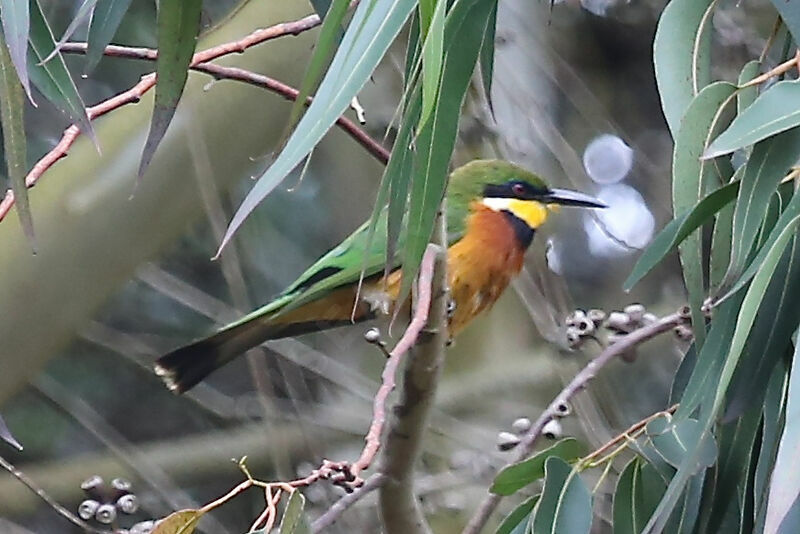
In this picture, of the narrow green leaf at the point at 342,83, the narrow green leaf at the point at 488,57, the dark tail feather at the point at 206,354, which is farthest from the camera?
the dark tail feather at the point at 206,354

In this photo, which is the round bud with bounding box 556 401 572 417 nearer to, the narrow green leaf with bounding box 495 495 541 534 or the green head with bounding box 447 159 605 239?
the narrow green leaf with bounding box 495 495 541 534

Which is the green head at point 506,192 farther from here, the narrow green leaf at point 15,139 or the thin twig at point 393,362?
the narrow green leaf at point 15,139

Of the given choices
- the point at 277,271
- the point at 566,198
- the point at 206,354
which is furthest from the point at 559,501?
the point at 277,271

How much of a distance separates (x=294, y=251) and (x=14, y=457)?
0.83 metres

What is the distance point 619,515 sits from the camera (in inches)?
50.2

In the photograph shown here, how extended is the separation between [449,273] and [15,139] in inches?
52.5

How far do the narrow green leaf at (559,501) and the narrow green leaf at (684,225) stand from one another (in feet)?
0.60

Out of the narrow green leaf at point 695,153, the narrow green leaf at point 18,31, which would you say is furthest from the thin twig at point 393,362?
the narrow green leaf at point 18,31

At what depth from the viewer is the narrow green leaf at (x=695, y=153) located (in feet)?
3.59

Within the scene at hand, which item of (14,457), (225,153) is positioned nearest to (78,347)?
(14,457)

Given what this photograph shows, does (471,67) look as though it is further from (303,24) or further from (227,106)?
(227,106)

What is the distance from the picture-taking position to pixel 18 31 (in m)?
0.99

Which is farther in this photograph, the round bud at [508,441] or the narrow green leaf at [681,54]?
the round bud at [508,441]

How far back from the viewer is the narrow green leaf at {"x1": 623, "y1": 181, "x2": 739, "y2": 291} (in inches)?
42.3
